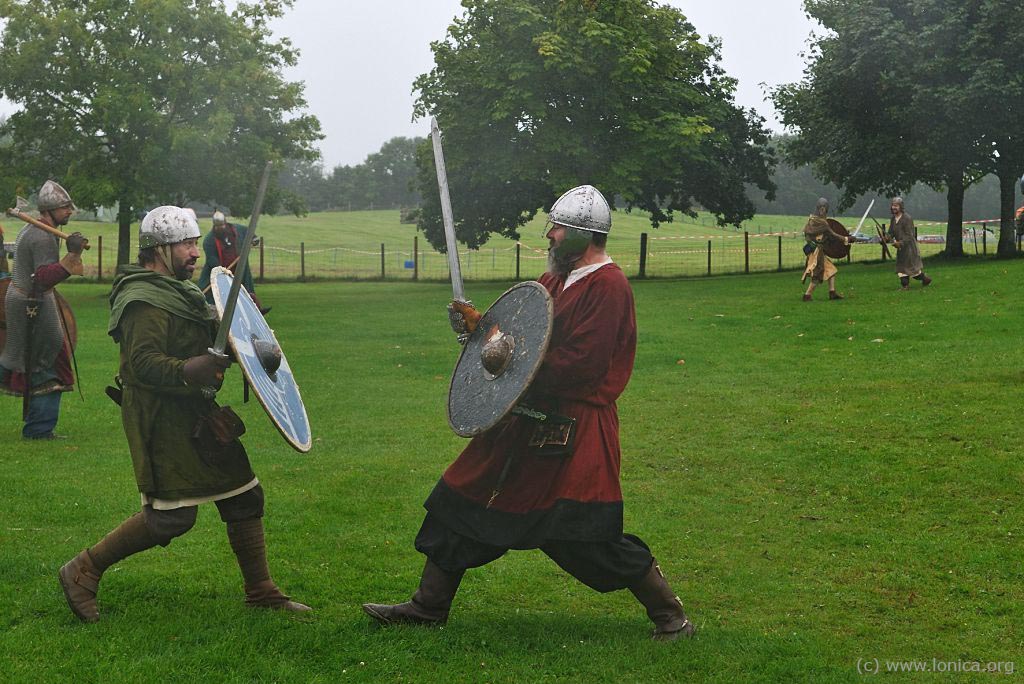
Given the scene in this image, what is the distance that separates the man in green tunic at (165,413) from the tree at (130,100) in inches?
907

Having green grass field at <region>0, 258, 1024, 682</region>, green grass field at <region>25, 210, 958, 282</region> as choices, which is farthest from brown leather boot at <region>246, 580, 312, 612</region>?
green grass field at <region>25, 210, 958, 282</region>

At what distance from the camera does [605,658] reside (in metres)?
4.82

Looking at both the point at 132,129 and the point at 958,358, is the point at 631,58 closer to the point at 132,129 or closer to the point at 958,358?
the point at 132,129

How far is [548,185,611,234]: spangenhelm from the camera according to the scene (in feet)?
16.2

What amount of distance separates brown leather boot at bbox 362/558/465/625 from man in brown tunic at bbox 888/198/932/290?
16.7 m

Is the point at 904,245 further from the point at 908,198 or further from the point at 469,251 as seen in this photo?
the point at 908,198

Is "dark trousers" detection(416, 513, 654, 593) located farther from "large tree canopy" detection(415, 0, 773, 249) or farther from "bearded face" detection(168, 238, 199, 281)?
"large tree canopy" detection(415, 0, 773, 249)

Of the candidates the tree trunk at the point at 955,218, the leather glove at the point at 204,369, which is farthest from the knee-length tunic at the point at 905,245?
the leather glove at the point at 204,369

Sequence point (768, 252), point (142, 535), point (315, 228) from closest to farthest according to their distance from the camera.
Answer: point (142, 535) → point (768, 252) → point (315, 228)

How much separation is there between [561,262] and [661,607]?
1.56 m

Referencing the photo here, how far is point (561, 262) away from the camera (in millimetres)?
5016

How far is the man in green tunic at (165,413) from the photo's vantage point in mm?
5012

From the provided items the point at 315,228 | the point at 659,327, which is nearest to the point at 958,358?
the point at 659,327

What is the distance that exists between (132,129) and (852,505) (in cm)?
2420
